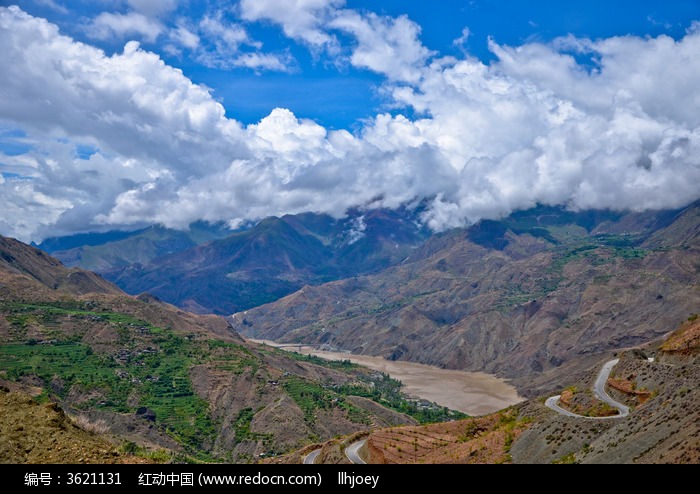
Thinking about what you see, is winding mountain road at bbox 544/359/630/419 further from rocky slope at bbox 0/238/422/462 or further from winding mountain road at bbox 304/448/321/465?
rocky slope at bbox 0/238/422/462

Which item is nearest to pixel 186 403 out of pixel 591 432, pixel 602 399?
pixel 602 399

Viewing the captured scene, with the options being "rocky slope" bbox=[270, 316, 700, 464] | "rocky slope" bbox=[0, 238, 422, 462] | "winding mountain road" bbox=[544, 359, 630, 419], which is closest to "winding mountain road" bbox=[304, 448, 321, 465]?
"rocky slope" bbox=[270, 316, 700, 464]

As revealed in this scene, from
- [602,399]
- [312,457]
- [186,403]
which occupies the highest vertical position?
[602,399]

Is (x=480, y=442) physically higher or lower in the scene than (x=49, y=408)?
lower

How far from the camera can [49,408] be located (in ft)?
151

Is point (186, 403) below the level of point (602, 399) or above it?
below

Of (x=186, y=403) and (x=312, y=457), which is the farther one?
(x=186, y=403)

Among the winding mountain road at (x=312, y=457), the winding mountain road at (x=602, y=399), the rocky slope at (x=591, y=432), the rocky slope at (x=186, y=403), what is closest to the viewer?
the rocky slope at (x=591, y=432)

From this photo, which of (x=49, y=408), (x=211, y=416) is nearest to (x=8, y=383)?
(x=211, y=416)

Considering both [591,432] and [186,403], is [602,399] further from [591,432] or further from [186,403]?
[186,403]

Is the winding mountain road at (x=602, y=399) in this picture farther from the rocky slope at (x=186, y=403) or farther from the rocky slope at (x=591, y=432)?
the rocky slope at (x=186, y=403)

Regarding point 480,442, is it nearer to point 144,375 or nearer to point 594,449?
point 594,449

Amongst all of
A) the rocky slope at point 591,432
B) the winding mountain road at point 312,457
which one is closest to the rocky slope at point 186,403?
the winding mountain road at point 312,457
